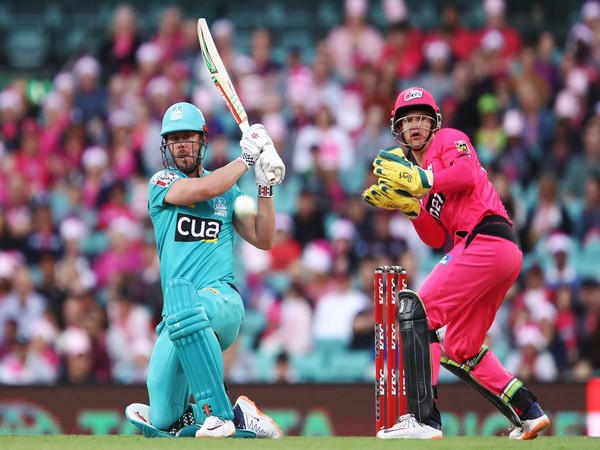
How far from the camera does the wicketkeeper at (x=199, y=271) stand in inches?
251

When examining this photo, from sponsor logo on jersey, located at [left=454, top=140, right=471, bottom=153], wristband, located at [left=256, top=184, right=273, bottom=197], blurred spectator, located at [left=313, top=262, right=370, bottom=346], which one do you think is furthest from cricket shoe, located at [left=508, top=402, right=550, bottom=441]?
blurred spectator, located at [left=313, top=262, right=370, bottom=346]

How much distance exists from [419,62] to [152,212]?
6.80m

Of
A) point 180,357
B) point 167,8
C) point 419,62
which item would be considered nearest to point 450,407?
point 180,357

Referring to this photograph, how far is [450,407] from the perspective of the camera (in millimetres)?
8852

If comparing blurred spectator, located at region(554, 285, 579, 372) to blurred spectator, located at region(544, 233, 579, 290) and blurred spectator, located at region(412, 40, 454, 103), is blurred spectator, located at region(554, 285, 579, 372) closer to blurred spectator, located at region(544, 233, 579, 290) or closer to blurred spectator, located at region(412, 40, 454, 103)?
blurred spectator, located at region(544, 233, 579, 290)

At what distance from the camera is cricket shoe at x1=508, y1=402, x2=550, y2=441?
6.67 m

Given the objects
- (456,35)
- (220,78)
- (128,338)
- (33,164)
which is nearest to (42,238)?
(33,164)

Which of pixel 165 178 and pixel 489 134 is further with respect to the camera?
pixel 489 134

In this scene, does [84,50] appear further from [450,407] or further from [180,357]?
[180,357]

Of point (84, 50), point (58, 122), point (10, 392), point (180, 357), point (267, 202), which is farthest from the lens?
point (84, 50)

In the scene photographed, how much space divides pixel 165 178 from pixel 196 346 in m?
1.01

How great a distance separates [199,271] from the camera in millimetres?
6723

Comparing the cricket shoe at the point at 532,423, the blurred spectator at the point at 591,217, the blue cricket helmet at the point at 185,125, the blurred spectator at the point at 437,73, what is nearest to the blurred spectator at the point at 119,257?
the blurred spectator at the point at 437,73

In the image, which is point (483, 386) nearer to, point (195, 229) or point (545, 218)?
point (195, 229)
